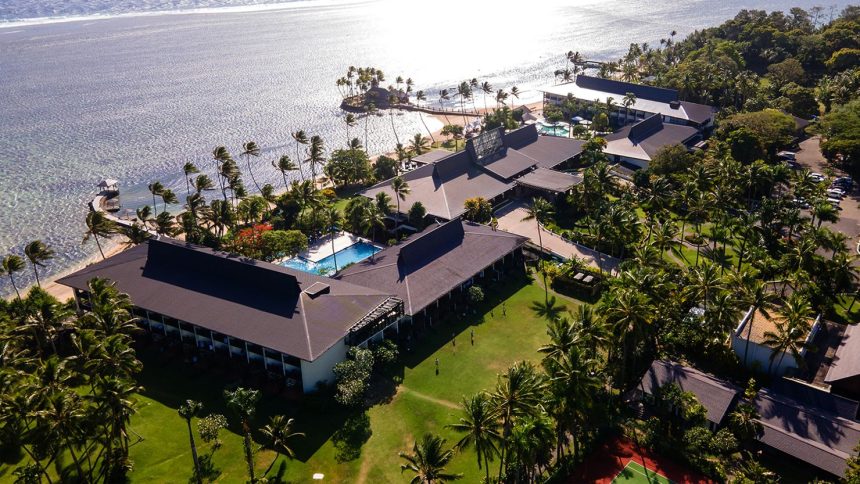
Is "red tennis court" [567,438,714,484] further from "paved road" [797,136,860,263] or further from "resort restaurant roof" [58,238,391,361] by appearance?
"paved road" [797,136,860,263]

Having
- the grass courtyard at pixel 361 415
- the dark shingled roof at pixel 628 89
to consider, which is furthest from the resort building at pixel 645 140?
the grass courtyard at pixel 361 415

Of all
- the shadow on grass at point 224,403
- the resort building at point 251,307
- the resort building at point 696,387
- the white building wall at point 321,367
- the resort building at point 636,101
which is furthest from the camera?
the resort building at point 636,101

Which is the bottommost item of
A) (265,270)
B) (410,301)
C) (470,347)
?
(470,347)

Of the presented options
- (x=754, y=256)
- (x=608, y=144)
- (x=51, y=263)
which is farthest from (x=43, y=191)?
(x=754, y=256)

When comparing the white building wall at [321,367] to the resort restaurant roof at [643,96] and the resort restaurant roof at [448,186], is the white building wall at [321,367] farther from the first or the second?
the resort restaurant roof at [643,96]

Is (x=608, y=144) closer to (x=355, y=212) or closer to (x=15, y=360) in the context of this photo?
(x=355, y=212)

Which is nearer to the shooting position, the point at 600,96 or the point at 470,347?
the point at 470,347

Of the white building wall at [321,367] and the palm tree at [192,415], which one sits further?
the white building wall at [321,367]
